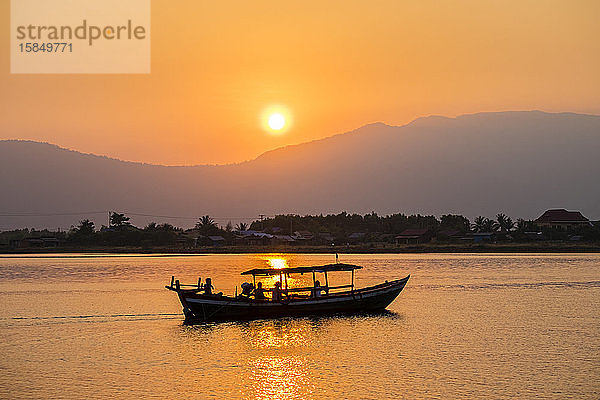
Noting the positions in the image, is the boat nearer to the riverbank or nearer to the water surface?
the water surface

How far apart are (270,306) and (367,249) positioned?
133342 mm

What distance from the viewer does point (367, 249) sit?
182750 millimetres

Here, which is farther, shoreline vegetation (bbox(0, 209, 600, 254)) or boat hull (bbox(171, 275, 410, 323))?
shoreline vegetation (bbox(0, 209, 600, 254))

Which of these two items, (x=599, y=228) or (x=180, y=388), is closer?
(x=180, y=388)

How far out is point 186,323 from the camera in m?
50.5

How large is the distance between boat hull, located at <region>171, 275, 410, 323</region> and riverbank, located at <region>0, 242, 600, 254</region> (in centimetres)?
11336

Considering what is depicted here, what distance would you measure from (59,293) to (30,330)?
1078 inches

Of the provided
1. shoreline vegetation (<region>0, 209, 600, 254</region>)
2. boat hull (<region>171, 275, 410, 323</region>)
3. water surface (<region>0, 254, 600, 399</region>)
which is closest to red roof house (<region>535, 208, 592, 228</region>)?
shoreline vegetation (<region>0, 209, 600, 254</region>)

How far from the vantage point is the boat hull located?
49.5 meters

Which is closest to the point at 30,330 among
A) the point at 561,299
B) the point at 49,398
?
the point at 49,398

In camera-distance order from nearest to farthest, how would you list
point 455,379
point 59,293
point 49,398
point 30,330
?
1. point 49,398
2. point 455,379
3. point 30,330
4. point 59,293

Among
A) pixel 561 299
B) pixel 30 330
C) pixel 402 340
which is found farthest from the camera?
pixel 561 299

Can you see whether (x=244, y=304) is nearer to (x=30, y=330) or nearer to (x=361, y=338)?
(x=361, y=338)

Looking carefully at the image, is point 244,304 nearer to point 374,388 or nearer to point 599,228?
point 374,388
